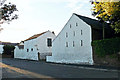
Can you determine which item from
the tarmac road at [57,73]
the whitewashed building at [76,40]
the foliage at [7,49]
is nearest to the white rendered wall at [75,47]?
the whitewashed building at [76,40]

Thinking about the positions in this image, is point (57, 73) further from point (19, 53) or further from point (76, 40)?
point (19, 53)

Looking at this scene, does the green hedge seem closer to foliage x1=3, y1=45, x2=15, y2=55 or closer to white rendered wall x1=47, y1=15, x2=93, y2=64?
white rendered wall x1=47, y1=15, x2=93, y2=64

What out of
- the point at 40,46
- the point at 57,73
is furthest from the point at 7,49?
the point at 57,73

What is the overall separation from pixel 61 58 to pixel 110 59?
464 inches

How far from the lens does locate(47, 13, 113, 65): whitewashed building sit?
71.7 feet

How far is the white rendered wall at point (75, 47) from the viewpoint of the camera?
21.9 meters

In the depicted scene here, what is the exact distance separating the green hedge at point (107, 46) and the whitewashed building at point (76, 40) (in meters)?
1.43

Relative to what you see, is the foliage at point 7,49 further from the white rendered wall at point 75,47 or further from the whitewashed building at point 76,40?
the whitewashed building at point 76,40

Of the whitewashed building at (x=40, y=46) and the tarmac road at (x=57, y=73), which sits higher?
the whitewashed building at (x=40, y=46)

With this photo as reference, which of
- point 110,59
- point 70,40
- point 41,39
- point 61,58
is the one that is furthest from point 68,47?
point 41,39

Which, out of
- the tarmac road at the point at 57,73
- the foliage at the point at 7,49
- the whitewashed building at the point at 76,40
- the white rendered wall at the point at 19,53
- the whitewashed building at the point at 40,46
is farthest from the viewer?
the foliage at the point at 7,49

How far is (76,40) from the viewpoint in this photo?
80.1ft

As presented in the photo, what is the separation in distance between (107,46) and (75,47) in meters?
7.11

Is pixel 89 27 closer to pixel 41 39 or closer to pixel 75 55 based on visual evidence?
pixel 75 55
